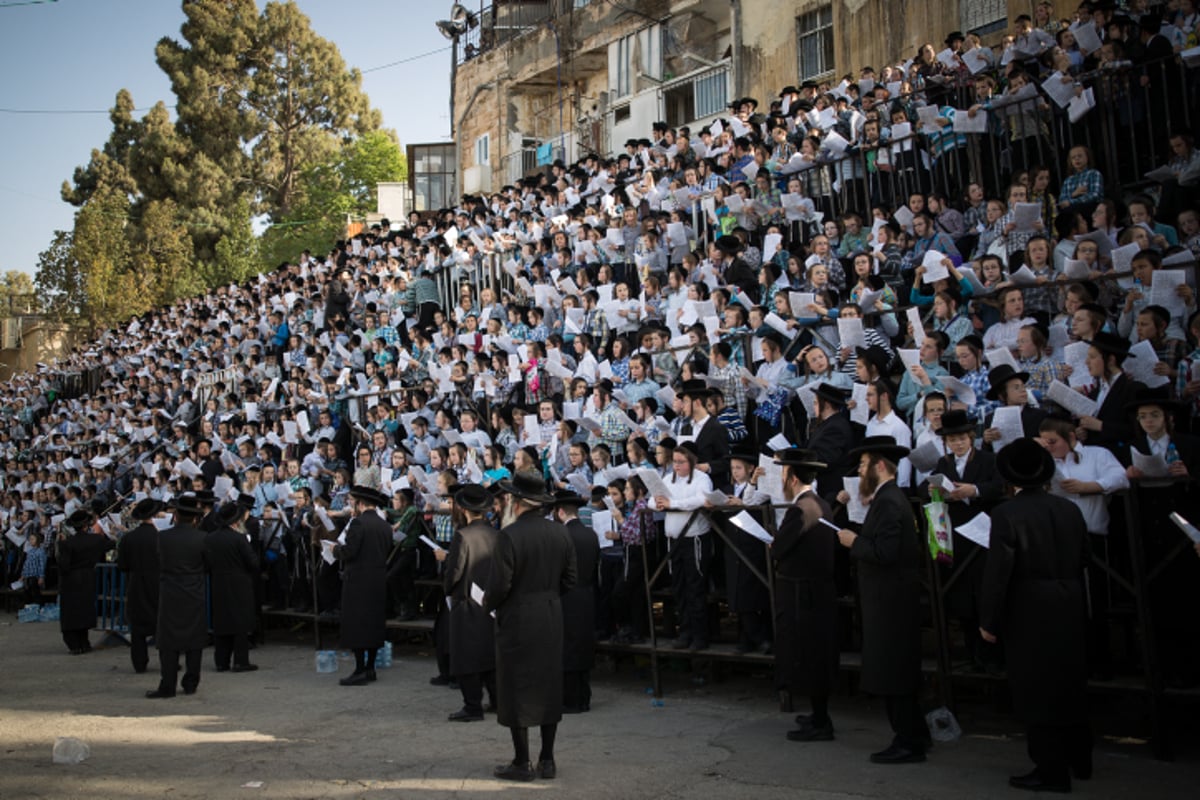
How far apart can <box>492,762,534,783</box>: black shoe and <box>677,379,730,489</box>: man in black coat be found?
3.72 m

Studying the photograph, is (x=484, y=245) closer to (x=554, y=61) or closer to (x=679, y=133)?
(x=679, y=133)

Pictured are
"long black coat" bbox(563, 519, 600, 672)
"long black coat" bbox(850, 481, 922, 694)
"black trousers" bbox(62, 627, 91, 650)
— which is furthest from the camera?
"black trousers" bbox(62, 627, 91, 650)

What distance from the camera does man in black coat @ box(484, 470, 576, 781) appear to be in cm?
709

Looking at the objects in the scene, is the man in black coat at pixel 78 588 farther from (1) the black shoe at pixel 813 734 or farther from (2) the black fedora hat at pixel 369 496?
(1) the black shoe at pixel 813 734

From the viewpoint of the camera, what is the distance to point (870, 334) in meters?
10.4

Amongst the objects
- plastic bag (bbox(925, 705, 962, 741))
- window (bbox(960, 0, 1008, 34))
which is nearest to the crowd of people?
plastic bag (bbox(925, 705, 962, 741))

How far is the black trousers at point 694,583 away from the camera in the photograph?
9.65 m

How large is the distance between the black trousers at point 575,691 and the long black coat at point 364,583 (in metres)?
2.81

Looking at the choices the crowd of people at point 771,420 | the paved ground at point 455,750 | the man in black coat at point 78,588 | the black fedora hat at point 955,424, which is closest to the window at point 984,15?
the crowd of people at point 771,420

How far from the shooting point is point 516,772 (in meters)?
7.15

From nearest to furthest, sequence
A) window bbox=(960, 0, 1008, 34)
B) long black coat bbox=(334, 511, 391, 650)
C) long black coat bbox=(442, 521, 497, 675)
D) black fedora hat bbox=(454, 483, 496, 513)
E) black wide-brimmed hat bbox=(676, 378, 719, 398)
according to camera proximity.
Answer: black fedora hat bbox=(454, 483, 496, 513)
long black coat bbox=(442, 521, 497, 675)
black wide-brimmed hat bbox=(676, 378, 719, 398)
long black coat bbox=(334, 511, 391, 650)
window bbox=(960, 0, 1008, 34)

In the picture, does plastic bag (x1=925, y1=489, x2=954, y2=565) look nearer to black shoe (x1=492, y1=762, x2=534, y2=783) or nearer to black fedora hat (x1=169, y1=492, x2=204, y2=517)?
black shoe (x1=492, y1=762, x2=534, y2=783)

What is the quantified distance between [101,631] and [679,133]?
496 inches

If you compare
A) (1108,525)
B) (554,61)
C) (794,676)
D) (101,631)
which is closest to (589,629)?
(794,676)
